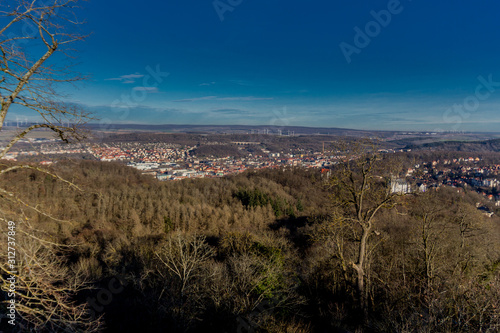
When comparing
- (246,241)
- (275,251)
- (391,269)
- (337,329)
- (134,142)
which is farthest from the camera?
(134,142)

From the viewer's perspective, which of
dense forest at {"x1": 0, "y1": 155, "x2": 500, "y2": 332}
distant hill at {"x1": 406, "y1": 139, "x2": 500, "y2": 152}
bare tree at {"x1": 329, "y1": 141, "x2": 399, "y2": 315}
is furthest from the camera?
distant hill at {"x1": 406, "y1": 139, "x2": 500, "y2": 152}

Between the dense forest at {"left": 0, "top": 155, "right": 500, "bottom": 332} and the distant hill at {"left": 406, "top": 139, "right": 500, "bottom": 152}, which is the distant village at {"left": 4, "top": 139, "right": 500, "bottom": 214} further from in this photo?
the distant hill at {"left": 406, "top": 139, "right": 500, "bottom": 152}

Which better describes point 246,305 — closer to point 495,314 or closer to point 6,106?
point 495,314

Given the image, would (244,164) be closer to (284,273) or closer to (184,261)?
(284,273)

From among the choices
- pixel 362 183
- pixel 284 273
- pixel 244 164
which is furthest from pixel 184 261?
pixel 244 164

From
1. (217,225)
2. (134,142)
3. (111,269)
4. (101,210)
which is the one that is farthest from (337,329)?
(134,142)

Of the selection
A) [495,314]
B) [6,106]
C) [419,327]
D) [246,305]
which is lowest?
[246,305]

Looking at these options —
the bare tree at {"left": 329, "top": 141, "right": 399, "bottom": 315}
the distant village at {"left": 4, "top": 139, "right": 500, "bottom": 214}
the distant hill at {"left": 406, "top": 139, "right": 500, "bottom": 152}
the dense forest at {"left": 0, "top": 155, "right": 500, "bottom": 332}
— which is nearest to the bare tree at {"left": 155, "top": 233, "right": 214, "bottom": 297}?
the dense forest at {"left": 0, "top": 155, "right": 500, "bottom": 332}

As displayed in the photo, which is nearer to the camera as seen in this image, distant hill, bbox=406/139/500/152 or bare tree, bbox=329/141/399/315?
bare tree, bbox=329/141/399/315

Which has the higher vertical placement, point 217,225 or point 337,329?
point 337,329
